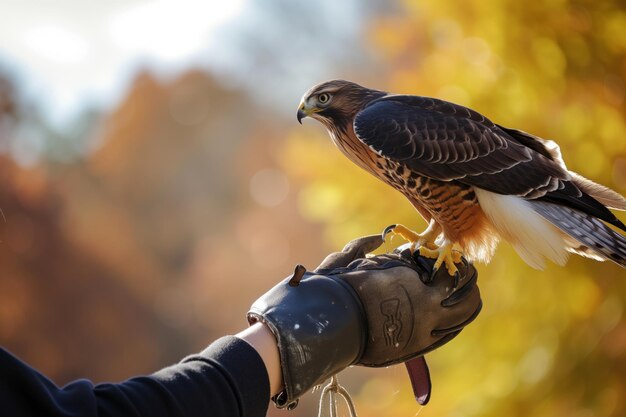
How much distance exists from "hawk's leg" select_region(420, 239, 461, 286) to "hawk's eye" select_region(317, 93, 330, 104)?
82 cm

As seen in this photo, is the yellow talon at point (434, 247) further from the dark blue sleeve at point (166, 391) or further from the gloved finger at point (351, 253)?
the dark blue sleeve at point (166, 391)

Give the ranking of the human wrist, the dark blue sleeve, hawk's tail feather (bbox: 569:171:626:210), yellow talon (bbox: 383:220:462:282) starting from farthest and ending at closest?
hawk's tail feather (bbox: 569:171:626:210) < yellow talon (bbox: 383:220:462:282) < the human wrist < the dark blue sleeve

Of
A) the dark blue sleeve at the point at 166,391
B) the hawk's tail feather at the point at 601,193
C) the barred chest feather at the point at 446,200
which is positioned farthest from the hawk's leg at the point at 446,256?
the dark blue sleeve at the point at 166,391

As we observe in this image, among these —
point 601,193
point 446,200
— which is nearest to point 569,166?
point 601,193

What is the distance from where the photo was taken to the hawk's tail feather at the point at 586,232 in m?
3.14

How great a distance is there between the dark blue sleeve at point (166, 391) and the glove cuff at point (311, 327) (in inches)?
8.9

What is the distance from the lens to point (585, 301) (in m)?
6.25

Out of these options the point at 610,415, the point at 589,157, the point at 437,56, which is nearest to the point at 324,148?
the point at 437,56

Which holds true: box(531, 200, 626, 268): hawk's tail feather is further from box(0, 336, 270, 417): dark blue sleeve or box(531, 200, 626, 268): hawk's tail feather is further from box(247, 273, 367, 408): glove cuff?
box(0, 336, 270, 417): dark blue sleeve

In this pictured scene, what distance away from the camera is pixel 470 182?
3.42m

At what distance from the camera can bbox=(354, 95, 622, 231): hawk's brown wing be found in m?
3.33

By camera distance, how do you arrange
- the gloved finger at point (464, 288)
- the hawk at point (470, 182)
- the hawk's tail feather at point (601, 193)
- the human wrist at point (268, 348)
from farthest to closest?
the hawk's tail feather at point (601, 193) → the hawk at point (470, 182) → the gloved finger at point (464, 288) → the human wrist at point (268, 348)

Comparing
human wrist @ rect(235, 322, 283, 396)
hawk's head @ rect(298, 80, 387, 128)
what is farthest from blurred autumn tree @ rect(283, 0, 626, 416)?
human wrist @ rect(235, 322, 283, 396)

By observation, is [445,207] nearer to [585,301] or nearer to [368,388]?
[585,301]
